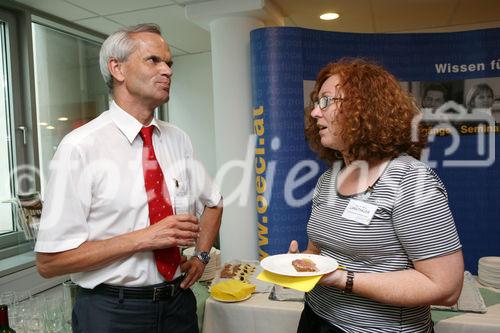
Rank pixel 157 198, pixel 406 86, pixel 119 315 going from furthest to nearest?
pixel 406 86, pixel 157 198, pixel 119 315

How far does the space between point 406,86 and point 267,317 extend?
2.46 m

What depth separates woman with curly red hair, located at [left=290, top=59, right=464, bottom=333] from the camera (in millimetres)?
1068

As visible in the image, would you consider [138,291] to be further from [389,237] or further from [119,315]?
[389,237]

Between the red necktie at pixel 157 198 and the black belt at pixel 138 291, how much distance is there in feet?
0.13

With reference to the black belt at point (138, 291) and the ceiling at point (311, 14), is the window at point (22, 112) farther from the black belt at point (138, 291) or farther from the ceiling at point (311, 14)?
the black belt at point (138, 291)

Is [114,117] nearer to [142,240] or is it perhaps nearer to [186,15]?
[142,240]

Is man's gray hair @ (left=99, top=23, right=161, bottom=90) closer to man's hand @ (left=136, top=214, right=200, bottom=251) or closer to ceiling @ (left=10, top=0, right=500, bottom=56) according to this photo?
man's hand @ (left=136, top=214, right=200, bottom=251)

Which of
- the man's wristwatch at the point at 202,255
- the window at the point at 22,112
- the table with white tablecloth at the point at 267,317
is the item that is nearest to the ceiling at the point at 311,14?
the window at the point at 22,112

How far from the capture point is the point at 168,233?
4.34 feet

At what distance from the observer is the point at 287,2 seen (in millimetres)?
3527

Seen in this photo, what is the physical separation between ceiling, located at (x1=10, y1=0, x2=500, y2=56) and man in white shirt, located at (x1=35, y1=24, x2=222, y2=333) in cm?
201

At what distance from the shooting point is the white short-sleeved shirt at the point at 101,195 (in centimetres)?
127

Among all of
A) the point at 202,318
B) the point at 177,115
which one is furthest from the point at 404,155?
the point at 177,115

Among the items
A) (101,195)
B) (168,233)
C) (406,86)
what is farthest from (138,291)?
(406,86)
